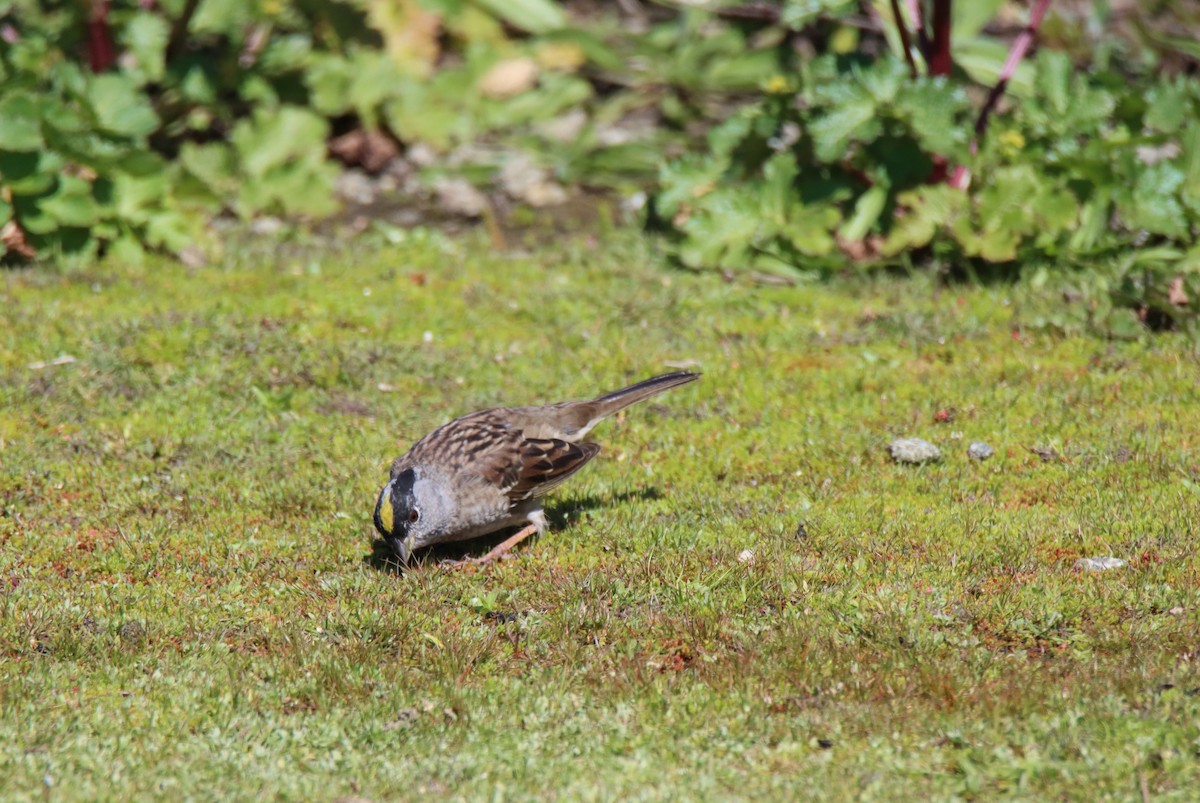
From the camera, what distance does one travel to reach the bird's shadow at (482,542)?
7.34 meters

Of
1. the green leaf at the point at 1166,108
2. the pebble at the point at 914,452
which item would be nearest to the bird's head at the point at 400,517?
the pebble at the point at 914,452

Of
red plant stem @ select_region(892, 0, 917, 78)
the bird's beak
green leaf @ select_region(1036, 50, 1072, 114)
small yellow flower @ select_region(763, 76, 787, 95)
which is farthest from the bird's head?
green leaf @ select_region(1036, 50, 1072, 114)

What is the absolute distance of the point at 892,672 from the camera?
19.6 feet

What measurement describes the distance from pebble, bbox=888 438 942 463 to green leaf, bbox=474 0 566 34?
9300 mm

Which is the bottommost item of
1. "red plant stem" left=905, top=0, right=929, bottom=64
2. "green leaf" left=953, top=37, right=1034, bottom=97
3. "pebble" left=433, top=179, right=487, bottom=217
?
"pebble" left=433, top=179, right=487, bottom=217

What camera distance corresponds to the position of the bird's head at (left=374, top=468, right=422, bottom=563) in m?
6.98

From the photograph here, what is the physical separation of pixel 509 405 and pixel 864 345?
2678 millimetres

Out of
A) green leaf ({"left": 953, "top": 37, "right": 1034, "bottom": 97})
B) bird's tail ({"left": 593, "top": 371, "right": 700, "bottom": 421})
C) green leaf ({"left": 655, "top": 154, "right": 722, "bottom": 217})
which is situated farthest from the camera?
green leaf ({"left": 953, "top": 37, "right": 1034, "bottom": 97})

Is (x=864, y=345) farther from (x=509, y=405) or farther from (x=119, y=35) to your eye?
(x=119, y=35)

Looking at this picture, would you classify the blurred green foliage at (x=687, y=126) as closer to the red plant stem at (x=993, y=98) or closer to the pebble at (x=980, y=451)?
the red plant stem at (x=993, y=98)

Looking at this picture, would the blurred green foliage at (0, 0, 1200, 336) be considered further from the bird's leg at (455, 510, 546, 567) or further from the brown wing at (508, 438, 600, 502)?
the bird's leg at (455, 510, 546, 567)

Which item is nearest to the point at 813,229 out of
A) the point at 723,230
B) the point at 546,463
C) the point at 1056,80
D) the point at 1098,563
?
the point at 723,230

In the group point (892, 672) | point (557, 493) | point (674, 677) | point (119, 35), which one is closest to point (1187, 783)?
point (892, 672)

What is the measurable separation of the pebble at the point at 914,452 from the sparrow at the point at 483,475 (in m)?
1.33
